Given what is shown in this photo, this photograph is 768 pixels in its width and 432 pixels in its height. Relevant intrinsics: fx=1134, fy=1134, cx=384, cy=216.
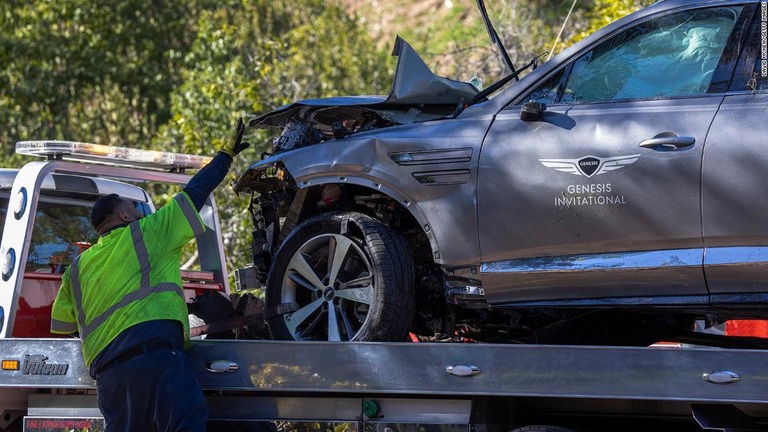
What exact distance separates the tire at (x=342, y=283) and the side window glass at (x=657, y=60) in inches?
43.5

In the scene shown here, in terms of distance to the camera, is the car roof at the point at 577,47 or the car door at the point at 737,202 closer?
the car door at the point at 737,202

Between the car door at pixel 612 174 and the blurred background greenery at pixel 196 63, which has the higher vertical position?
the blurred background greenery at pixel 196 63

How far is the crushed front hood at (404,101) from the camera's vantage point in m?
5.60

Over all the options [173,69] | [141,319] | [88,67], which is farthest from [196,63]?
[141,319]

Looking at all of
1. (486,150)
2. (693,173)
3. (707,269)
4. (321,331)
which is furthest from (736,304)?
(321,331)

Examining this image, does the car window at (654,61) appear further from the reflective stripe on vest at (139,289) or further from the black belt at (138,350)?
the black belt at (138,350)

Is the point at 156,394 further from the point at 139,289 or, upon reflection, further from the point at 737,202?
the point at 737,202

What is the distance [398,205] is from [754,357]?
1963 mm

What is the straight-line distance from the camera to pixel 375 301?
5.27 meters

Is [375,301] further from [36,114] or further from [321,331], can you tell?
[36,114]

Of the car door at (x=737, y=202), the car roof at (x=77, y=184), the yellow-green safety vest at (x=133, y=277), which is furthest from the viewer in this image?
the car roof at (x=77, y=184)

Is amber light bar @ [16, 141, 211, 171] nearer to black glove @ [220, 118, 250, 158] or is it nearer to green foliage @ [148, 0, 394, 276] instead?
black glove @ [220, 118, 250, 158]

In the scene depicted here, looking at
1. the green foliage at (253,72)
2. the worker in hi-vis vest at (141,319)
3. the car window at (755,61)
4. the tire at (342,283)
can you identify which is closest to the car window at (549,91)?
the car window at (755,61)

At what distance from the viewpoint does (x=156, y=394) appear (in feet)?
16.8
